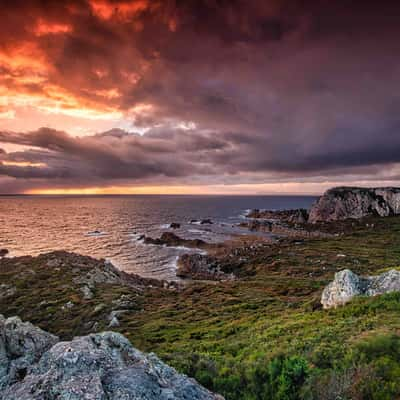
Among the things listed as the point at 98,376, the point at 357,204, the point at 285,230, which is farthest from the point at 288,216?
the point at 98,376

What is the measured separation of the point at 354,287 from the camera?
16328mm

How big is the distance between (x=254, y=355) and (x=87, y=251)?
3210 inches

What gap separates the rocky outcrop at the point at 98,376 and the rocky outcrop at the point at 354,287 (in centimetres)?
1260

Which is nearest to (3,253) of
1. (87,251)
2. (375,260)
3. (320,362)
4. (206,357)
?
(87,251)

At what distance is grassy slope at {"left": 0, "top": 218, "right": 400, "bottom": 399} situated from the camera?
324 inches

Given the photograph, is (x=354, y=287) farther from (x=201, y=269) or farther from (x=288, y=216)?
(x=288, y=216)

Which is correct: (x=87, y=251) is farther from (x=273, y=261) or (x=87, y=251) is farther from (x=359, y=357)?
(x=359, y=357)

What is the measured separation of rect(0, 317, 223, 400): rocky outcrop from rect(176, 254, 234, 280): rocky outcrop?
48556mm

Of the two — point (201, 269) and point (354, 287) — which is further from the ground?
point (354, 287)

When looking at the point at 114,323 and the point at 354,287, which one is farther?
the point at 114,323

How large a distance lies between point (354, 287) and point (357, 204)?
6406 inches

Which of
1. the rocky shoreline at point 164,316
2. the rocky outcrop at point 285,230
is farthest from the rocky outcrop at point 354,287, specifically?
the rocky outcrop at point 285,230

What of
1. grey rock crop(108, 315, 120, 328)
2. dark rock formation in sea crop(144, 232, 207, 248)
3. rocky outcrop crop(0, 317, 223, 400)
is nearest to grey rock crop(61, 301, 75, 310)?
grey rock crop(108, 315, 120, 328)

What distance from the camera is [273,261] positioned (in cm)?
6038
